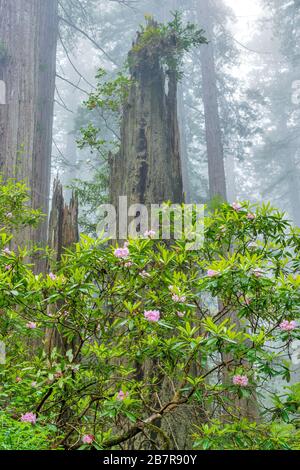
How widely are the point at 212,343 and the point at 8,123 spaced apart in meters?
5.29

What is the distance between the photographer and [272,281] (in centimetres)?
290

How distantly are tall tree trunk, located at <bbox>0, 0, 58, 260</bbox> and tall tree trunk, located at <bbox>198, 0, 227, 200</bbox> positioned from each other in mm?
4765

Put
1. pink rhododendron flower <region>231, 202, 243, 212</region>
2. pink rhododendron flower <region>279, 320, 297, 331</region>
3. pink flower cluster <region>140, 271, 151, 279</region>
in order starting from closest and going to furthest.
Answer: pink rhododendron flower <region>279, 320, 297, 331</region>
pink flower cluster <region>140, 271, 151, 279</region>
pink rhododendron flower <region>231, 202, 243, 212</region>

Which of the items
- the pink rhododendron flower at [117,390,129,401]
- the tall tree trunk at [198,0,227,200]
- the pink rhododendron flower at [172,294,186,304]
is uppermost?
the tall tree trunk at [198,0,227,200]

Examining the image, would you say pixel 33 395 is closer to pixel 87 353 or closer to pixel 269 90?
pixel 87 353

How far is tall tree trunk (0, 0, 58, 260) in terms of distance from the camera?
270 inches

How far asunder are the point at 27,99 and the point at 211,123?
7212mm

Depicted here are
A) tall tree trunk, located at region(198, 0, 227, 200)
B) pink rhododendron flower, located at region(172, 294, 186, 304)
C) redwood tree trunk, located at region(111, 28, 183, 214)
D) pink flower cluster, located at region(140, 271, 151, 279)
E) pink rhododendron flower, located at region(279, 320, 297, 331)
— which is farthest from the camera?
tall tree trunk, located at region(198, 0, 227, 200)

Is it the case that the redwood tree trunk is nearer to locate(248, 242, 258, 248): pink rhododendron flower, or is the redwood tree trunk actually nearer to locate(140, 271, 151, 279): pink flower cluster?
locate(248, 242, 258, 248): pink rhododendron flower

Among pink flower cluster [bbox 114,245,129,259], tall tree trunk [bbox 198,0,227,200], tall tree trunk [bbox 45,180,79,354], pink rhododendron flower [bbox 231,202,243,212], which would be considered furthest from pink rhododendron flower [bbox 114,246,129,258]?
tall tree trunk [bbox 198,0,227,200]

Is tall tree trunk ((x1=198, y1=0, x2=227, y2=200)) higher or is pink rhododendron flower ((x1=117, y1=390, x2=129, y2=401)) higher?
tall tree trunk ((x1=198, y1=0, x2=227, y2=200))

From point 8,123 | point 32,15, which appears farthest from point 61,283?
point 32,15

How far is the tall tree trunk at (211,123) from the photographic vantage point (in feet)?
40.4

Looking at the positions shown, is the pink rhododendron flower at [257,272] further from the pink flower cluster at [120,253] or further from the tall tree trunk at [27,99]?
the tall tree trunk at [27,99]
